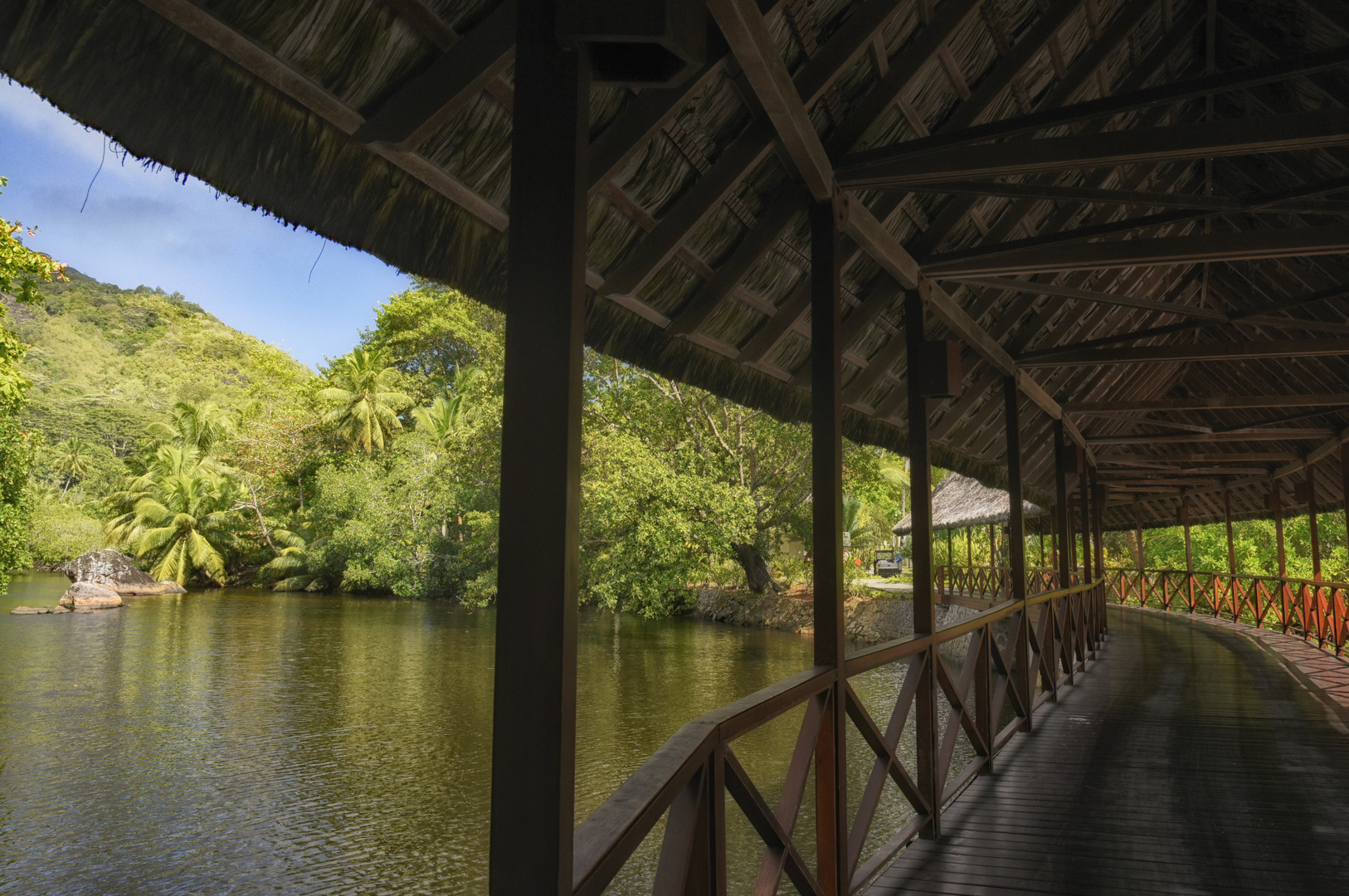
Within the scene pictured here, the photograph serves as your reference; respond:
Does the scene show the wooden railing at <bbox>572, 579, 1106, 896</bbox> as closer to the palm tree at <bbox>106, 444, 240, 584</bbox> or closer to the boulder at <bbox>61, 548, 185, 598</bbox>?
the boulder at <bbox>61, 548, 185, 598</bbox>

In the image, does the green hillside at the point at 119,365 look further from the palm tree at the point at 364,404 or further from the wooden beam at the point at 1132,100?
the wooden beam at the point at 1132,100

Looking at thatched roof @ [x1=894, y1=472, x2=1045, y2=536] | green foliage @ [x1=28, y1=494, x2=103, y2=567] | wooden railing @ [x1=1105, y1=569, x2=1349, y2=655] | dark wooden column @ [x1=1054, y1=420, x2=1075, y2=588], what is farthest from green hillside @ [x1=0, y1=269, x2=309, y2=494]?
dark wooden column @ [x1=1054, y1=420, x2=1075, y2=588]

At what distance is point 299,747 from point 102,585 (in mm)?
14699

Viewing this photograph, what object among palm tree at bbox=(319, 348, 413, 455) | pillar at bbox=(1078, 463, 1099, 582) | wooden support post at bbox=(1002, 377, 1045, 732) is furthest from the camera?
palm tree at bbox=(319, 348, 413, 455)

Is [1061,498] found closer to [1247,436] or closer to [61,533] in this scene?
[1247,436]

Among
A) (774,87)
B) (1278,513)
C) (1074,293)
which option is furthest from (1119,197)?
(1278,513)

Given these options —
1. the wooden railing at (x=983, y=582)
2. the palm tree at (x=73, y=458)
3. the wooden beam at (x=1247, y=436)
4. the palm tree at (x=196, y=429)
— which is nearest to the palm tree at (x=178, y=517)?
the palm tree at (x=196, y=429)

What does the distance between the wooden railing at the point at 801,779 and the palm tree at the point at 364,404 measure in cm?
2475

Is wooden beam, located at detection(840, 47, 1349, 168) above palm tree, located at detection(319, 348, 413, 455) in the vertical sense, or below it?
below

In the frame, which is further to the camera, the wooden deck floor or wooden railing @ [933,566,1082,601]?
wooden railing @ [933,566,1082,601]

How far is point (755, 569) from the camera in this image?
1778 centimetres

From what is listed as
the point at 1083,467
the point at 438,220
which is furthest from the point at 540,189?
the point at 1083,467

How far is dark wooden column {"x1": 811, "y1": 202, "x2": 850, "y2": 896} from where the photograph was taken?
2.85 m

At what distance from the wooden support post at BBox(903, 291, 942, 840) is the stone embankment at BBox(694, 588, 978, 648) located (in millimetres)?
10489
